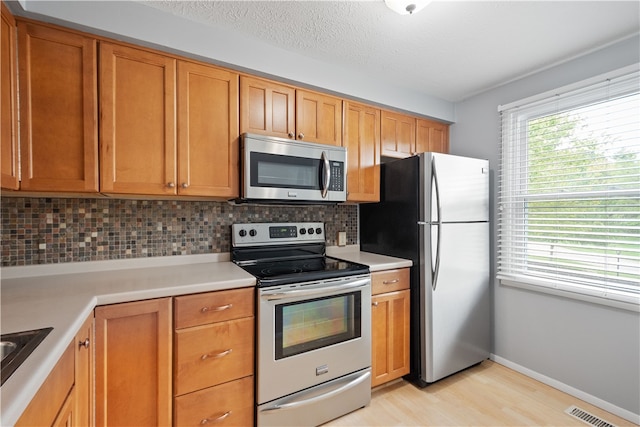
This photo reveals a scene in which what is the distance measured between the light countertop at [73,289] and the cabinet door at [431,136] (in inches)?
45.0

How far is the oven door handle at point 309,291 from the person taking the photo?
1621mm

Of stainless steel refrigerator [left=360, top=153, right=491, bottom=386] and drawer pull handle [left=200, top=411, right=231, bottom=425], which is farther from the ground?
stainless steel refrigerator [left=360, top=153, right=491, bottom=386]

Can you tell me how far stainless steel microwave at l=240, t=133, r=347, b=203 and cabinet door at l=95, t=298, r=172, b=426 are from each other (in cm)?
82

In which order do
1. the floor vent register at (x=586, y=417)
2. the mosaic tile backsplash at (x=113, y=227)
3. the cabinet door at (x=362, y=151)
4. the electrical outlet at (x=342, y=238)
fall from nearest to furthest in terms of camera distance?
the mosaic tile backsplash at (x=113, y=227) < the floor vent register at (x=586, y=417) < the cabinet door at (x=362, y=151) < the electrical outlet at (x=342, y=238)

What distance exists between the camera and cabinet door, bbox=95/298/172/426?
4.22 ft

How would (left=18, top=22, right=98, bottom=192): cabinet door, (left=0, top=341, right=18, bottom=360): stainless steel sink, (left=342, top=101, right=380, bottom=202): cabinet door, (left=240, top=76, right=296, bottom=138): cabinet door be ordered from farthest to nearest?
(left=342, top=101, right=380, bottom=202): cabinet door
(left=240, top=76, right=296, bottom=138): cabinet door
(left=18, top=22, right=98, bottom=192): cabinet door
(left=0, top=341, right=18, bottom=360): stainless steel sink

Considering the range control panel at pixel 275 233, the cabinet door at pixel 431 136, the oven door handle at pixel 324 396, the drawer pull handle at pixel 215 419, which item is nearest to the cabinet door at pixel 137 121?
the range control panel at pixel 275 233

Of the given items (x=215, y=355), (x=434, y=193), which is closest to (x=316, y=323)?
(x=215, y=355)

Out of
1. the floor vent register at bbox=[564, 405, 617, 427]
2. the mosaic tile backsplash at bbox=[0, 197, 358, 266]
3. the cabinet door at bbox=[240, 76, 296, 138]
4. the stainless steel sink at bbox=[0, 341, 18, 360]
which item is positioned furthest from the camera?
the cabinet door at bbox=[240, 76, 296, 138]

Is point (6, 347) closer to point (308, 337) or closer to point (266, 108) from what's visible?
point (308, 337)

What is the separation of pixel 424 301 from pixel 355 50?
178 centimetres

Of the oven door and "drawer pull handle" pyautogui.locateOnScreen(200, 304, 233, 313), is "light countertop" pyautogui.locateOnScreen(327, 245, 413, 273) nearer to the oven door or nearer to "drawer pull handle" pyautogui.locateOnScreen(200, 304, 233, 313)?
the oven door

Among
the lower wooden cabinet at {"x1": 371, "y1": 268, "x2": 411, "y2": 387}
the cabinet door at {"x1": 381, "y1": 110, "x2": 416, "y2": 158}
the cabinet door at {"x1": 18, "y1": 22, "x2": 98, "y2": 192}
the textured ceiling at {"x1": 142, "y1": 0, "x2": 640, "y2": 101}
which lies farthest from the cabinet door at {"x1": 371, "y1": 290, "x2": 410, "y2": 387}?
the cabinet door at {"x1": 18, "y1": 22, "x2": 98, "y2": 192}

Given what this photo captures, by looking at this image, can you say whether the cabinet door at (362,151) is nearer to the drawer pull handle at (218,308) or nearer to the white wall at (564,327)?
the white wall at (564,327)
